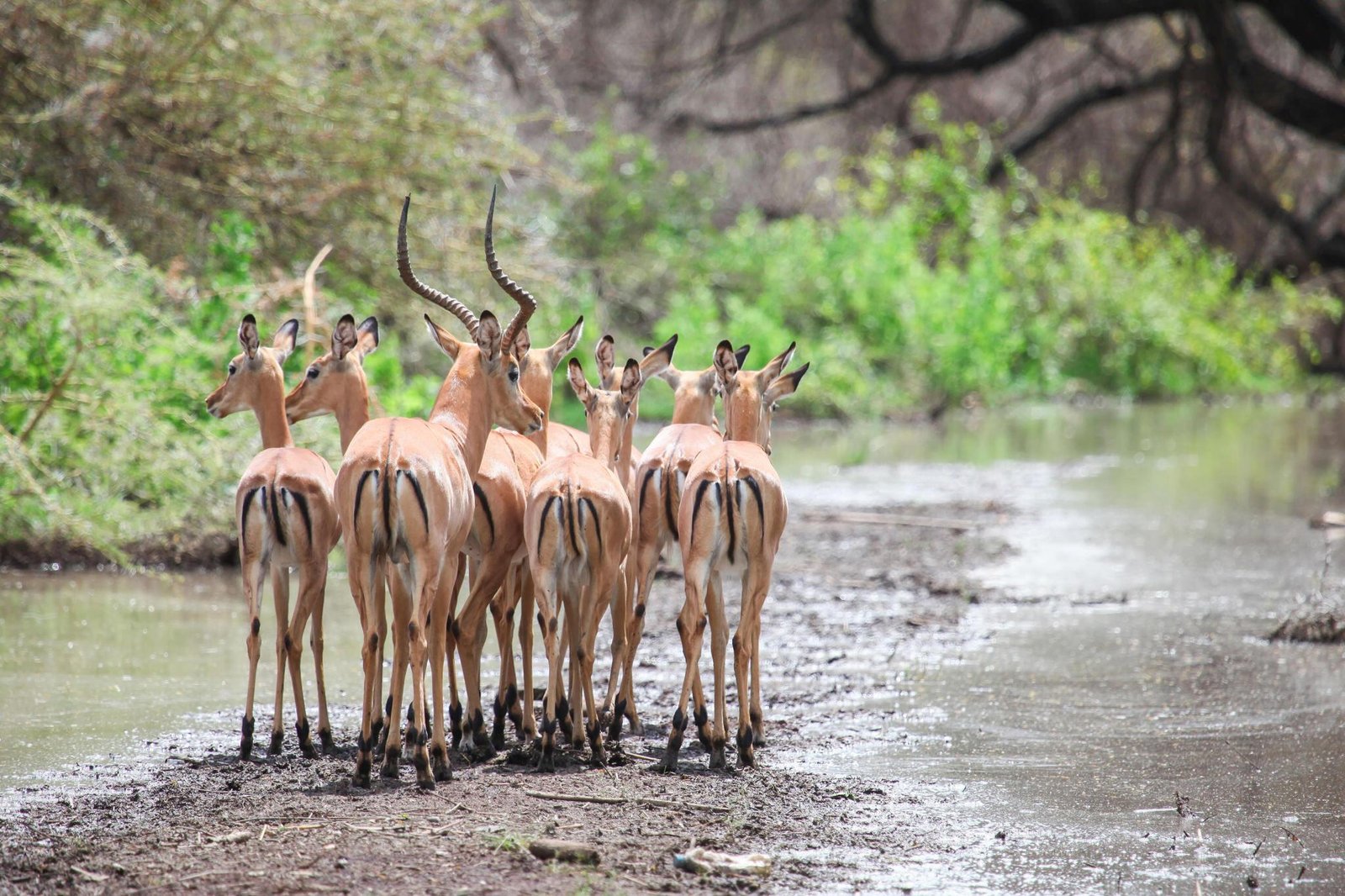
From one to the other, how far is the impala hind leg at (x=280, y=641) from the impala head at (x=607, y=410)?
62.8 inches

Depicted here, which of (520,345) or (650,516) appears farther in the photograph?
(520,345)

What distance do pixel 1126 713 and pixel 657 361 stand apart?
2786 mm

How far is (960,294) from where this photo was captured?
26.5 meters

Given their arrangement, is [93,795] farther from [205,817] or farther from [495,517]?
[495,517]

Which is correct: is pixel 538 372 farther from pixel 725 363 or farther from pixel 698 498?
pixel 698 498

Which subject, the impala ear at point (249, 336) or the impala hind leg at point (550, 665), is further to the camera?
the impala ear at point (249, 336)

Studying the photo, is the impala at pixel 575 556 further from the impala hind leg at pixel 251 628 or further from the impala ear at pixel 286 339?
the impala ear at pixel 286 339

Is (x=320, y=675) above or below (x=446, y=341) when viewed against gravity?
below

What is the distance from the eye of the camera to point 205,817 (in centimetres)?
543

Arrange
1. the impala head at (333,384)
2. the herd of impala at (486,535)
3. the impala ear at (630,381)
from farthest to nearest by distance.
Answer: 1. the impala ear at (630,381)
2. the impala head at (333,384)
3. the herd of impala at (486,535)

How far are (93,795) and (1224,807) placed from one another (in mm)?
4169

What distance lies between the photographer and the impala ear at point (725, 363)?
713 centimetres

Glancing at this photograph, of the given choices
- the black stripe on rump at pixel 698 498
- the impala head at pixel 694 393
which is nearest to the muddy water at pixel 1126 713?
the black stripe on rump at pixel 698 498

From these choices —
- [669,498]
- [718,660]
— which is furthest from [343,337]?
[718,660]
